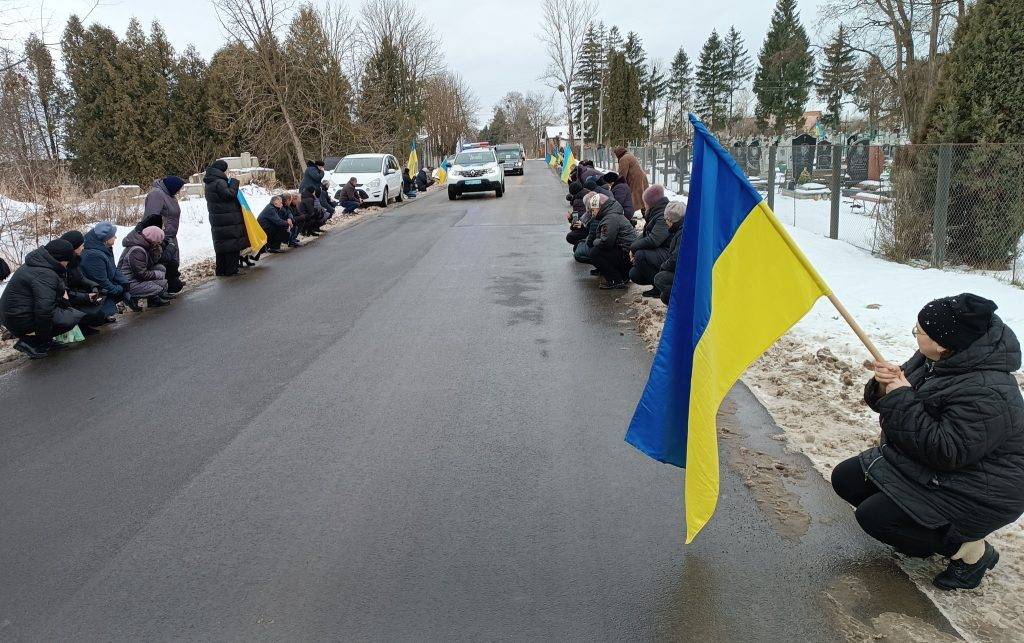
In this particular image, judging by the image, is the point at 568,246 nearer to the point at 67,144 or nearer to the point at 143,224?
the point at 143,224

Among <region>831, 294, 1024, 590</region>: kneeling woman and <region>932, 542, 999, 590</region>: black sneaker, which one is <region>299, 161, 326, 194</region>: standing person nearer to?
<region>831, 294, 1024, 590</region>: kneeling woman

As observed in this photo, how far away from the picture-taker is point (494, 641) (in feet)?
10.1

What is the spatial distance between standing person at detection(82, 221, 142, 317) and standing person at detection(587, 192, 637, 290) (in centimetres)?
655

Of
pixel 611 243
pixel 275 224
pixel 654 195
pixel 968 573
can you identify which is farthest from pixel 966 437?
pixel 275 224

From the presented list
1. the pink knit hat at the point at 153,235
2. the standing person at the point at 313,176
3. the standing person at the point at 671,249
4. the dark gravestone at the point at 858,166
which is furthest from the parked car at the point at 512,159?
the standing person at the point at 671,249

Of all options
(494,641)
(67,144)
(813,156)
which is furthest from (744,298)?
(67,144)

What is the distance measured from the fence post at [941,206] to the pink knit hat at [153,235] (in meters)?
10.7

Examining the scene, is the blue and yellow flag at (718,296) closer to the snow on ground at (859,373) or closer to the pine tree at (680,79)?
the snow on ground at (859,373)

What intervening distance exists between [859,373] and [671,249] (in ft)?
8.94

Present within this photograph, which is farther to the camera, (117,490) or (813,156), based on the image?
(813,156)

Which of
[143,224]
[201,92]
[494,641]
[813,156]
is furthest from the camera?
[201,92]

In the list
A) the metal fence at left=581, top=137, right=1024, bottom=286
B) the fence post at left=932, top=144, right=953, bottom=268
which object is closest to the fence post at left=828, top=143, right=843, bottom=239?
the metal fence at left=581, top=137, right=1024, bottom=286

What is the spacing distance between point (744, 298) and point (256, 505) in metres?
3.07

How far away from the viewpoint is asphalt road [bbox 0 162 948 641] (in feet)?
10.8
